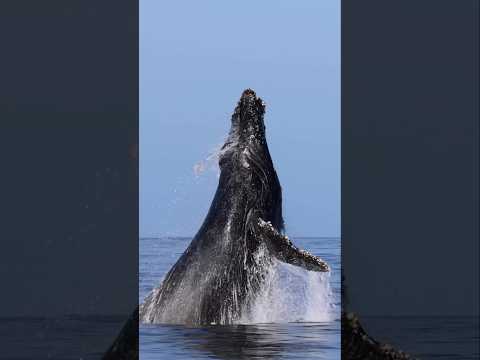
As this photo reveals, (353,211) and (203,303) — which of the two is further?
(203,303)

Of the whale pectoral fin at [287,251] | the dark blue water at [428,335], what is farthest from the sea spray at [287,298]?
the dark blue water at [428,335]

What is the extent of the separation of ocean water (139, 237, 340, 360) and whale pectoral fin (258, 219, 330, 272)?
0.76 metres

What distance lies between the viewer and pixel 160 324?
54.6 feet

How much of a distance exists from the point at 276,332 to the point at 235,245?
2169 millimetres

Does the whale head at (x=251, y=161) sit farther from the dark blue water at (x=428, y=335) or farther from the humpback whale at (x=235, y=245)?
the dark blue water at (x=428, y=335)

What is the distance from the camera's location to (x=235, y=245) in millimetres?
17438

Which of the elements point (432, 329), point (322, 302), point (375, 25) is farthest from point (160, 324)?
point (375, 25)

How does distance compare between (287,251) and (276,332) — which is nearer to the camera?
(276,332)

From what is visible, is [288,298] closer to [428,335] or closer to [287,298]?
[287,298]

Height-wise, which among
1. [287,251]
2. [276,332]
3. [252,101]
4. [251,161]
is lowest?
[276,332]
